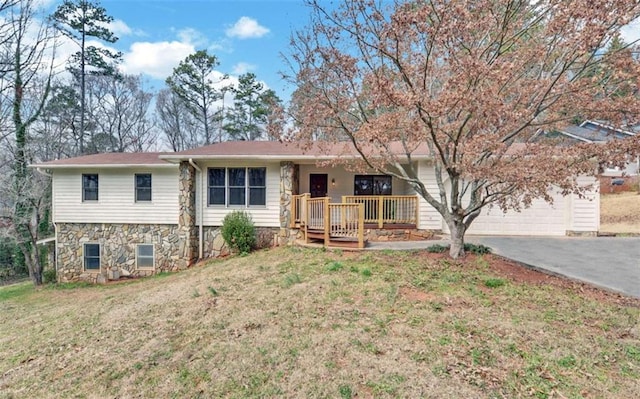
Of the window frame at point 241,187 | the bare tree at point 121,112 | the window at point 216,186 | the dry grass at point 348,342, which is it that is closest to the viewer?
the dry grass at point 348,342

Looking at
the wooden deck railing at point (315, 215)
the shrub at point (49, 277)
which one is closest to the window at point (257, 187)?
the wooden deck railing at point (315, 215)

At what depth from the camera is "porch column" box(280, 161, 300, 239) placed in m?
10.4

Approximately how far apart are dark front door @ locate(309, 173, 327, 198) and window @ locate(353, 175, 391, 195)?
125cm

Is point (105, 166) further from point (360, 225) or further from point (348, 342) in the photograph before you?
point (348, 342)

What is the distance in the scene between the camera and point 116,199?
1150 centimetres

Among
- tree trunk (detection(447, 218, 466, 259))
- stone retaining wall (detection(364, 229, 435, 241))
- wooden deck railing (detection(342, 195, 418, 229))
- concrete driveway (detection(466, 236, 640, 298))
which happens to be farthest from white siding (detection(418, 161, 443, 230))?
tree trunk (detection(447, 218, 466, 259))

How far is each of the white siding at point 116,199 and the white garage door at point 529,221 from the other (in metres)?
9.36

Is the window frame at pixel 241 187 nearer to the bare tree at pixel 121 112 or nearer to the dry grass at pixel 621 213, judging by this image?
the dry grass at pixel 621 213

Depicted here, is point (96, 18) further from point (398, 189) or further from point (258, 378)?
point (258, 378)

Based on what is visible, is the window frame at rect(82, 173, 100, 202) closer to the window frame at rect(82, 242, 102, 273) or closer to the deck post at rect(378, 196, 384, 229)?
the window frame at rect(82, 242, 102, 273)

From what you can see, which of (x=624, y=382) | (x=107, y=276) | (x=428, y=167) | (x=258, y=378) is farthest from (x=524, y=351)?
(x=107, y=276)

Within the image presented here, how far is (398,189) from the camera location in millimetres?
12477

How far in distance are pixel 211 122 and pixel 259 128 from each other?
3.41 m

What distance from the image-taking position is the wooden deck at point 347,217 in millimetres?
8820
